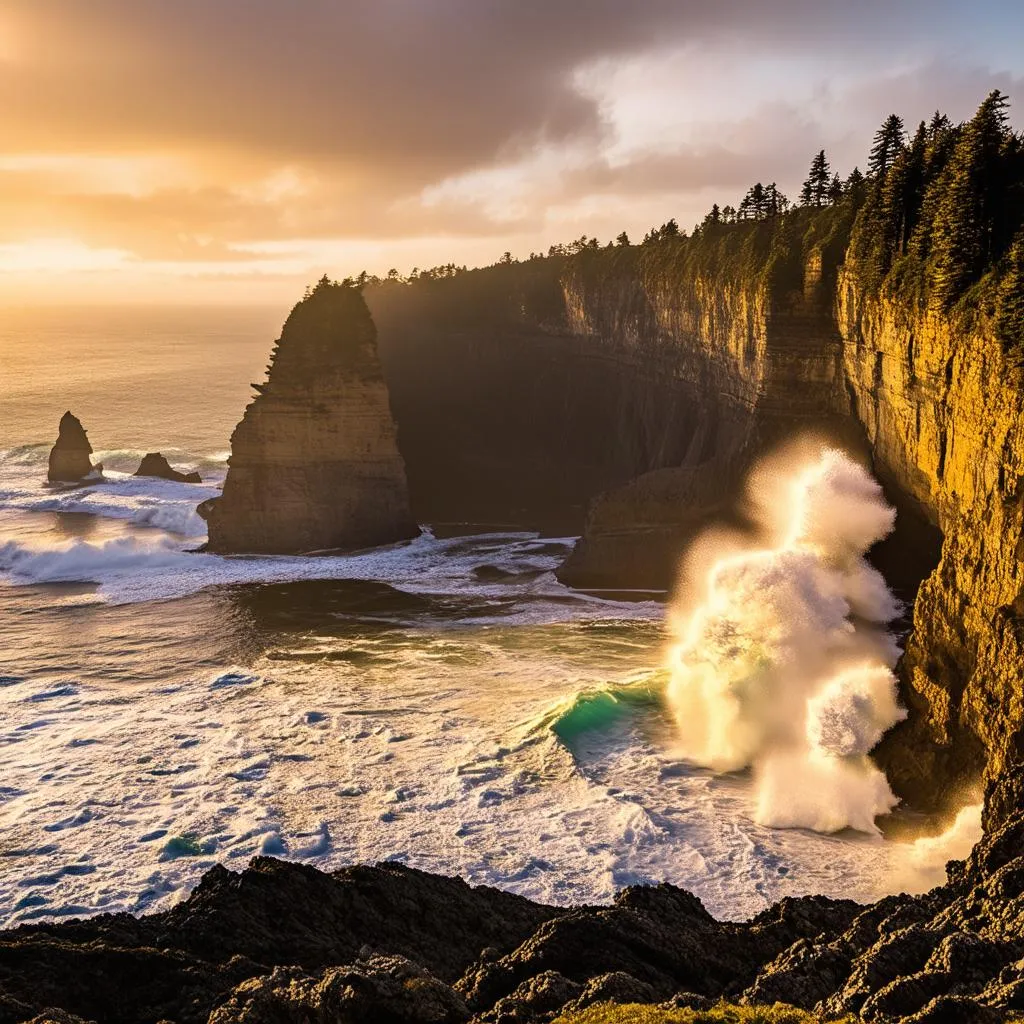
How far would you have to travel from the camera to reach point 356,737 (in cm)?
3394

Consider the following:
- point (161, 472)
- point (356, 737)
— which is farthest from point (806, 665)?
point (161, 472)

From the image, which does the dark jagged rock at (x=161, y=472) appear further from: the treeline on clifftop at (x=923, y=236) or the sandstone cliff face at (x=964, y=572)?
the sandstone cliff face at (x=964, y=572)

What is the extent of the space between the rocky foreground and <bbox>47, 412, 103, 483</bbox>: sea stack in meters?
75.2

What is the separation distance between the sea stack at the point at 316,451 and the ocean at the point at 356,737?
7.11 feet

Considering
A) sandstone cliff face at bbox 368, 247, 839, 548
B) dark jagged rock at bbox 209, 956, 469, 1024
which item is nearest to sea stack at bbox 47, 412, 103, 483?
sandstone cliff face at bbox 368, 247, 839, 548

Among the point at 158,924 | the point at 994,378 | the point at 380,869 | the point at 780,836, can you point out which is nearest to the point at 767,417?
the point at 994,378

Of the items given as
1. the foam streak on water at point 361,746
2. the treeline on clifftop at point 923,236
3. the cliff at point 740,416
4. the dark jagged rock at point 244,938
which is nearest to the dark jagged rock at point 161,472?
the cliff at point 740,416

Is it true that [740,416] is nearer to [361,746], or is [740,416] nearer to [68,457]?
[361,746]

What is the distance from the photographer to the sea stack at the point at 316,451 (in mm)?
59688

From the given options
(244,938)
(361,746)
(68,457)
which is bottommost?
(361,746)

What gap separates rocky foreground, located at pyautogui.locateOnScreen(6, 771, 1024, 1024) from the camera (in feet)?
46.7

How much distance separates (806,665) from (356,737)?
1455cm

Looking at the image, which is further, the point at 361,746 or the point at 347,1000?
the point at 361,746

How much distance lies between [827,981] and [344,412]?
4825cm
